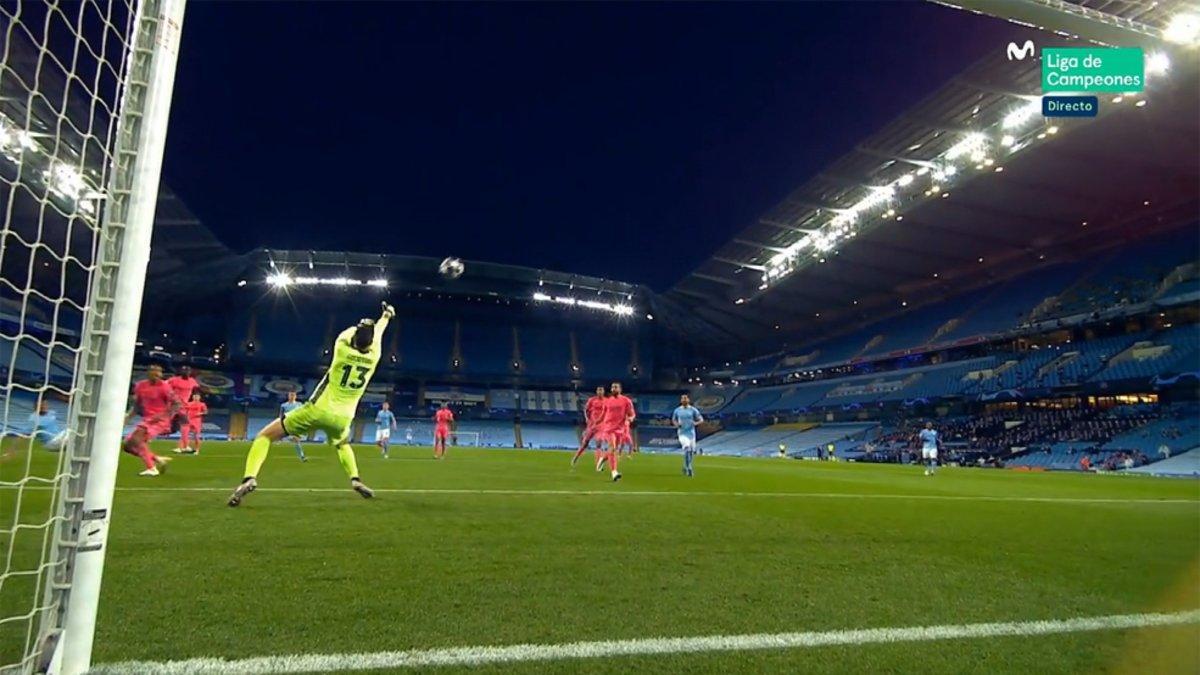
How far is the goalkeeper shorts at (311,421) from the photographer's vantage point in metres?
6.36

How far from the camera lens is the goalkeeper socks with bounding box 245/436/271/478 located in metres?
6.45

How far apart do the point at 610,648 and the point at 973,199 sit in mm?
34864

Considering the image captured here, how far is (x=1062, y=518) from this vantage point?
7.84m

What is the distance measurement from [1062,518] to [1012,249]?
1455 inches

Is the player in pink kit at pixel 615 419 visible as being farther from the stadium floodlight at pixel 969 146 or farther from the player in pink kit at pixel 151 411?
the stadium floodlight at pixel 969 146

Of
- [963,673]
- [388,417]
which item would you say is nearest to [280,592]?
[963,673]

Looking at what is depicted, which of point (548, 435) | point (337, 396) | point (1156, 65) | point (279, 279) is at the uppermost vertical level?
point (1156, 65)

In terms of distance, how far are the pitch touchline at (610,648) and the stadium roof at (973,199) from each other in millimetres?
18248

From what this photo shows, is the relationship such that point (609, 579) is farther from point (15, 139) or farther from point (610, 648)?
point (15, 139)

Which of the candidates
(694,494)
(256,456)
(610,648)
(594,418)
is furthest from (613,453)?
(610,648)

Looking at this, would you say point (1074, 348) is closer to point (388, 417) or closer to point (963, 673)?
point (388, 417)

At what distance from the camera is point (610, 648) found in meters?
2.57

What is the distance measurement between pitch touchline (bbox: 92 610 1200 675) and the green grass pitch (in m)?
0.07

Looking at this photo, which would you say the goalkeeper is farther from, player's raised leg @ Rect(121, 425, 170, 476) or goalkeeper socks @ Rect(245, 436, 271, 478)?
player's raised leg @ Rect(121, 425, 170, 476)
